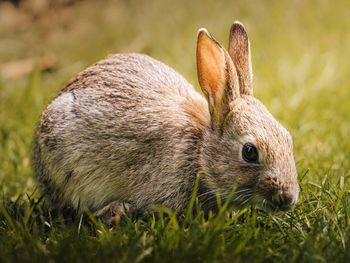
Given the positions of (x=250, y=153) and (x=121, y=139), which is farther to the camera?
(x=121, y=139)

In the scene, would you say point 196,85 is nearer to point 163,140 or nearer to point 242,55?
point 242,55

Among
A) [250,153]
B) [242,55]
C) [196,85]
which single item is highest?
[242,55]

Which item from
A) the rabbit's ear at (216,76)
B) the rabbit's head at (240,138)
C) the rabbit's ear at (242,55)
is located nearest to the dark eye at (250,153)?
the rabbit's head at (240,138)

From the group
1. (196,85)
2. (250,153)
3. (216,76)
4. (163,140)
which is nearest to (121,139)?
(163,140)

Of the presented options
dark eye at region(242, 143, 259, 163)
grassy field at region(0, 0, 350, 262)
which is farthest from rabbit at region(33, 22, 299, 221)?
grassy field at region(0, 0, 350, 262)

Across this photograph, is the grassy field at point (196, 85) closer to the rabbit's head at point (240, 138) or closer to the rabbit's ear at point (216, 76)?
the rabbit's head at point (240, 138)

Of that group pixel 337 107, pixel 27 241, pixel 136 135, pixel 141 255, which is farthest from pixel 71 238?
pixel 337 107

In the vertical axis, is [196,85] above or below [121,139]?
above
